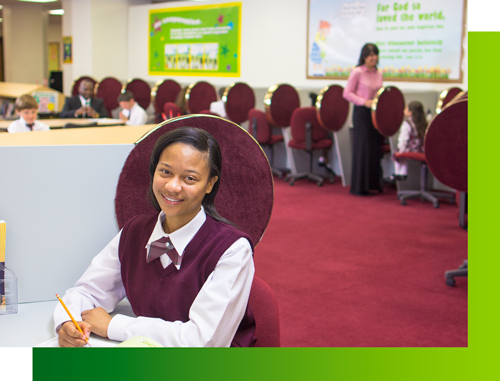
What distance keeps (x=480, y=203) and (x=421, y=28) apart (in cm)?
646

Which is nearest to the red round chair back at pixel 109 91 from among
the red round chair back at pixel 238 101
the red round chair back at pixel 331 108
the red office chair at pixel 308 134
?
the red round chair back at pixel 238 101

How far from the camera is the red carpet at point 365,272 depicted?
258cm

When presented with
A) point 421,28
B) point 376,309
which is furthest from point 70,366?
point 421,28

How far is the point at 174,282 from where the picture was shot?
3.81ft

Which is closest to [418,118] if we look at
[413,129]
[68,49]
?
[413,129]

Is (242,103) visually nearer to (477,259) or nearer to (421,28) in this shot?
(421,28)

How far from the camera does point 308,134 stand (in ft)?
20.2

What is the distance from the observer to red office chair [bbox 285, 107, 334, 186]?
6160 mm

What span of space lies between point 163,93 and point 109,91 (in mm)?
1195

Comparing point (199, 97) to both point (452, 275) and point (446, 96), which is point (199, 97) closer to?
point (446, 96)

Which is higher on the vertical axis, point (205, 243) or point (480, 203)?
point (480, 203)

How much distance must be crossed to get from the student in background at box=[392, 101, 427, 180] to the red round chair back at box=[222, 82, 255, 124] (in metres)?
2.17

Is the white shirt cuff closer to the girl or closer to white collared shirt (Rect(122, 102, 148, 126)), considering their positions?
the girl

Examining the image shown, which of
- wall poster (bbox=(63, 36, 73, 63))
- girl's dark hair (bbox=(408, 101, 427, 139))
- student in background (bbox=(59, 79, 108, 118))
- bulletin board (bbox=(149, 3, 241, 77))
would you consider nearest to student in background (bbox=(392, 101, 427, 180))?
girl's dark hair (bbox=(408, 101, 427, 139))
